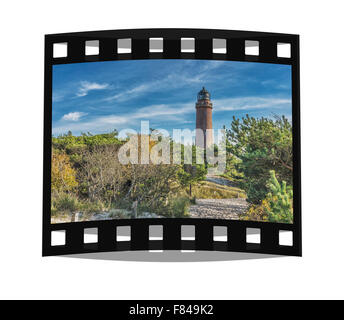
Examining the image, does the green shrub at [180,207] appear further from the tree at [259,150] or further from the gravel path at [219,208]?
the tree at [259,150]

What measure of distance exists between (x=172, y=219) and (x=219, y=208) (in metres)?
1.05

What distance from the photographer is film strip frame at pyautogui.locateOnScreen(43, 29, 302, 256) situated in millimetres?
7375

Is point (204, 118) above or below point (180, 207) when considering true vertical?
above

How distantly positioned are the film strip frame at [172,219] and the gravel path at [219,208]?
0.31 m

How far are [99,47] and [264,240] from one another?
498 cm

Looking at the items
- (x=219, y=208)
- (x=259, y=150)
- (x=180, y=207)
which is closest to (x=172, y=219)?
(x=180, y=207)

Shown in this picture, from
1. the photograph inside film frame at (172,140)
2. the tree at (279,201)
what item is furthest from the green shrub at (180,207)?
the tree at (279,201)

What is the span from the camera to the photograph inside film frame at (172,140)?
779 cm

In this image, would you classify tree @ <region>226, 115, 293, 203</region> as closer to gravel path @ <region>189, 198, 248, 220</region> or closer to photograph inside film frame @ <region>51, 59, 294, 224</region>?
photograph inside film frame @ <region>51, 59, 294, 224</region>

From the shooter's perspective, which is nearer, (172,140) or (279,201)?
(279,201)

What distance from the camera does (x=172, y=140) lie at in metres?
8.16

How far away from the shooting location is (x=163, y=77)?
795 cm

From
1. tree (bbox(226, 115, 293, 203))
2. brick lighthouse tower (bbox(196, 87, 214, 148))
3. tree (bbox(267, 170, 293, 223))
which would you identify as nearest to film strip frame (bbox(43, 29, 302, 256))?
tree (bbox(267, 170, 293, 223))

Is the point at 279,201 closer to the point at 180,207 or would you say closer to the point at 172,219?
the point at 180,207
